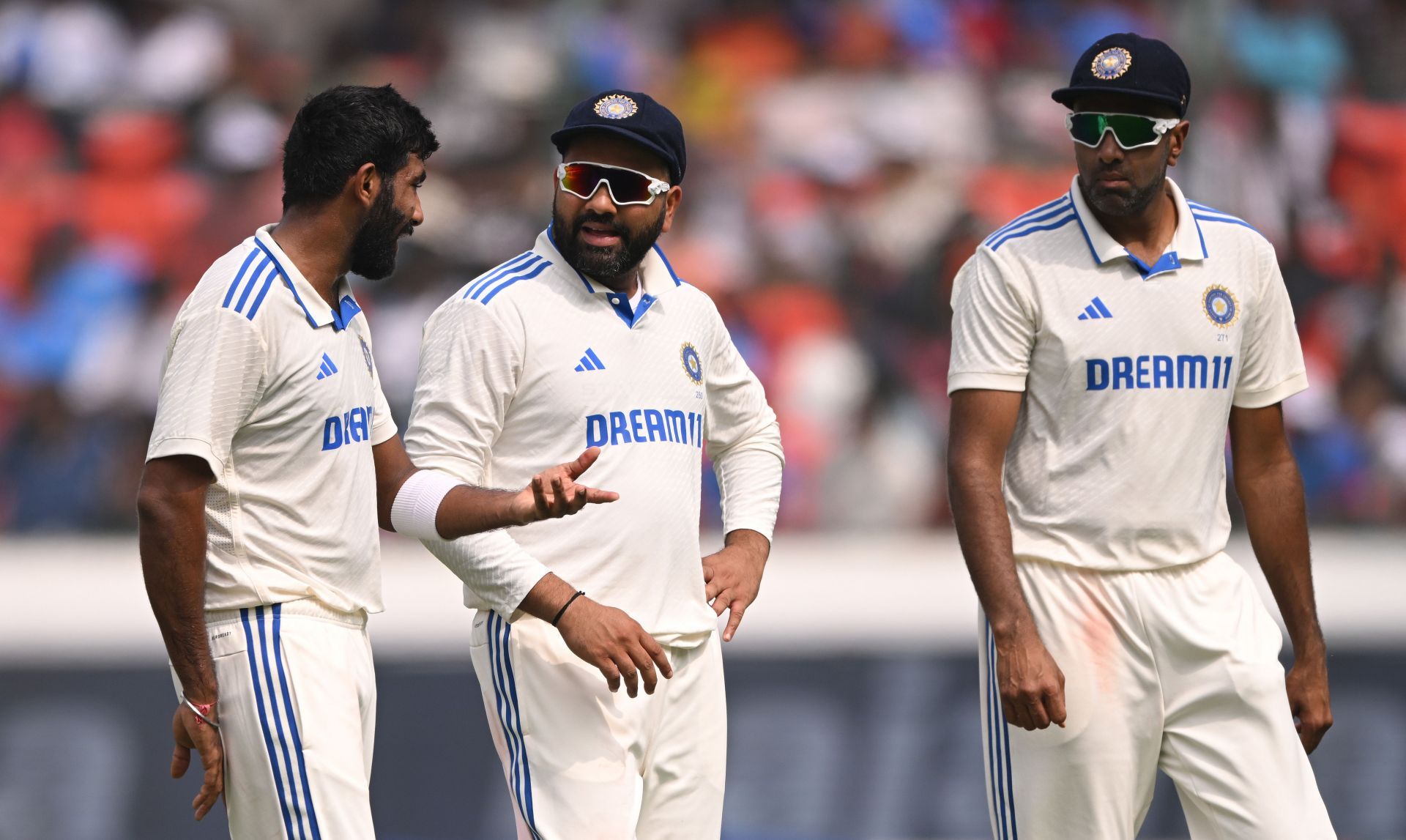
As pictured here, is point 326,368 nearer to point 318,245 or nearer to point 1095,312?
point 318,245

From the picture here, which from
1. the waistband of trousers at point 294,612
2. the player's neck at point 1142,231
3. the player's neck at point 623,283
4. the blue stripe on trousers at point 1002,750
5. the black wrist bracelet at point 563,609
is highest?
the player's neck at point 1142,231

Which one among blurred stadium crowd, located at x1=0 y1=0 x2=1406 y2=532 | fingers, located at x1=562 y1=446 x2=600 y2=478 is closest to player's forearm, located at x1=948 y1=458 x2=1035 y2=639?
fingers, located at x1=562 y1=446 x2=600 y2=478

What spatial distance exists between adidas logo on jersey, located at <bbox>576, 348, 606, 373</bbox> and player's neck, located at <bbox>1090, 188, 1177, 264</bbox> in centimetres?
116

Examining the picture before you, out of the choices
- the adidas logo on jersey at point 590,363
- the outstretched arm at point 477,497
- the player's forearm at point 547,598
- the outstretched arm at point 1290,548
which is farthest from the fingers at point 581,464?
the outstretched arm at point 1290,548

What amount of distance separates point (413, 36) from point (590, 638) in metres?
6.47

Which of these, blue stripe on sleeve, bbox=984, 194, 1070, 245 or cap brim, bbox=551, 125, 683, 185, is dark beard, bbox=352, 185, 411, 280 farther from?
blue stripe on sleeve, bbox=984, 194, 1070, 245

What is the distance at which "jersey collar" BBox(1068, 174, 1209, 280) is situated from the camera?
12.8 feet

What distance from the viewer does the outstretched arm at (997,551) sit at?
12.1 feet

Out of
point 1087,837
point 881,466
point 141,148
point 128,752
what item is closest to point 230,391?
point 1087,837

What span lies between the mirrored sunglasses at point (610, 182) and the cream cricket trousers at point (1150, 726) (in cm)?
121

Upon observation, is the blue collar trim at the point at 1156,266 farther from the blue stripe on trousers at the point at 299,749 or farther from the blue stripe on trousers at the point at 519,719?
the blue stripe on trousers at the point at 299,749

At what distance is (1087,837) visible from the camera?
12.4 feet

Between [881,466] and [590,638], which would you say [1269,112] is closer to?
[881,466]

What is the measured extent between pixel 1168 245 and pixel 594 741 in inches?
66.1
